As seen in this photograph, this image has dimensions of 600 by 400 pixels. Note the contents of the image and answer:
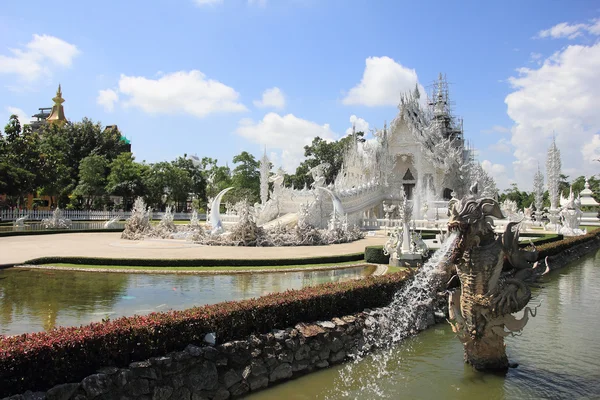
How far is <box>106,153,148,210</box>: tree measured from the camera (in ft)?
150

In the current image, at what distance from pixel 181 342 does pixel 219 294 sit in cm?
461

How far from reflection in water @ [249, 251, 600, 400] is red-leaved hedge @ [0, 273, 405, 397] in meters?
1.04

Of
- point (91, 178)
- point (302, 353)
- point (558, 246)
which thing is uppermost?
point (91, 178)

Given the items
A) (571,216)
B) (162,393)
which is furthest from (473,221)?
(571,216)

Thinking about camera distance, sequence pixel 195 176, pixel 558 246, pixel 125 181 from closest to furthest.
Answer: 1. pixel 558 246
2. pixel 125 181
3. pixel 195 176

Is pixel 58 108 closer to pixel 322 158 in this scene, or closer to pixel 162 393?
pixel 322 158

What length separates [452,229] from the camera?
6762mm

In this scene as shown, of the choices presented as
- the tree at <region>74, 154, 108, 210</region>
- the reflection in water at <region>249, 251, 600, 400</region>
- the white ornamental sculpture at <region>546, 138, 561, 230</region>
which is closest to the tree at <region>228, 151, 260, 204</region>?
the tree at <region>74, 154, 108, 210</region>

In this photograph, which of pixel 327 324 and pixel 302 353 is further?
pixel 327 324

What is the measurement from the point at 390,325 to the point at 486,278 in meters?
2.82

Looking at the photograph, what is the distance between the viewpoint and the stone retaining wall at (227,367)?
5199mm

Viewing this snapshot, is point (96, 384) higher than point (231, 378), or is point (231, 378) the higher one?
point (96, 384)

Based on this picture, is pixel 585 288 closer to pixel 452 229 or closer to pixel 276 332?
pixel 452 229

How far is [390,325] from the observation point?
9023 mm
